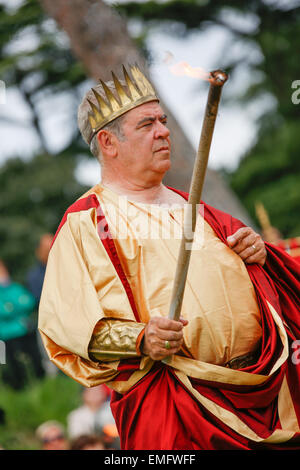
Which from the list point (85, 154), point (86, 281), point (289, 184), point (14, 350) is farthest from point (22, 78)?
point (86, 281)

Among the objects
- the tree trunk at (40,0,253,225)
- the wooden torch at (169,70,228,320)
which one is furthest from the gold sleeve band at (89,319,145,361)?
the tree trunk at (40,0,253,225)

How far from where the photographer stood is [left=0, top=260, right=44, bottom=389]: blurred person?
22.4 feet

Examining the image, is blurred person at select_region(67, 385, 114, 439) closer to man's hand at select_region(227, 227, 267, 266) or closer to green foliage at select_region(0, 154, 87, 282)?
man's hand at select_region(227, 227, 267, 266)

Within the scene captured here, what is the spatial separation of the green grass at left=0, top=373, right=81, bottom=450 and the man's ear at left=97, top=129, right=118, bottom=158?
433 cm

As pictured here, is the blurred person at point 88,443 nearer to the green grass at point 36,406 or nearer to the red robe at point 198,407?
the red robe at point 198,407

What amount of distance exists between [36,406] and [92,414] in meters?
1.62

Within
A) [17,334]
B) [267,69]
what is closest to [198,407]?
[17,334]

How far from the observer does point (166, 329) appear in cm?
243

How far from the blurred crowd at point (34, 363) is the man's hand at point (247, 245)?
2170 mm

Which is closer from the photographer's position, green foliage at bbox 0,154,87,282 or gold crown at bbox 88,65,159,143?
gold crown at bbox 88,65,159,143

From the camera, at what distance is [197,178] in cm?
229

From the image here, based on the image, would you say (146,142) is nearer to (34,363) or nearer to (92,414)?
(92,414)

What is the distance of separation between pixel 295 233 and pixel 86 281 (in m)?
7.82
